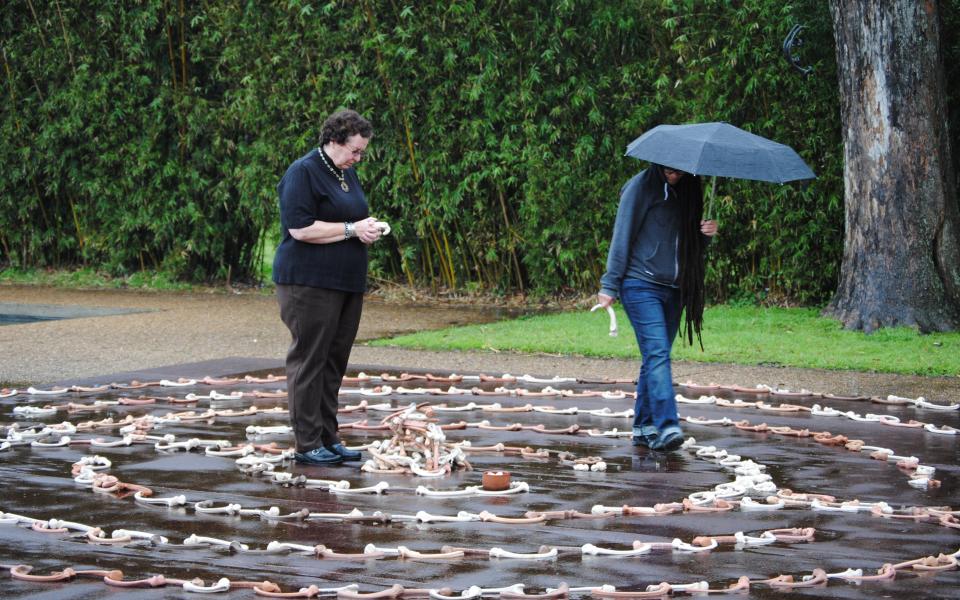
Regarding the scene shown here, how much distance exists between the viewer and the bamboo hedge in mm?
12250

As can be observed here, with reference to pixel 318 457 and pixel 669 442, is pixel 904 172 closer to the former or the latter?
pixel 669 442

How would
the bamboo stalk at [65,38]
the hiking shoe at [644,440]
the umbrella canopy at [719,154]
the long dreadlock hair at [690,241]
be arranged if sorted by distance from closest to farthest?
1. the umbrella canopy at [719,154]
2. the hiking shoe at [644,440]
3. the long dreadlock hair at [690,241]
4. the bamboo stalk at [65,38]

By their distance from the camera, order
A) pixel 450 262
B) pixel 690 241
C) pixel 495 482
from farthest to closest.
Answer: pixel 450 262 → pixel 690 241 → pixel 495 482

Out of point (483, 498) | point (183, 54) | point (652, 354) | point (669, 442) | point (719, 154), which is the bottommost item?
point (483, 498)

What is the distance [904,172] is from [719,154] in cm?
490

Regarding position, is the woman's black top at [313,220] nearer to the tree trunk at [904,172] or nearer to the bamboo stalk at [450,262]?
the tree trunk at [904,172]

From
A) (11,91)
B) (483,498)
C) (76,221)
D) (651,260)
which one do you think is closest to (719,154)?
(651,260)

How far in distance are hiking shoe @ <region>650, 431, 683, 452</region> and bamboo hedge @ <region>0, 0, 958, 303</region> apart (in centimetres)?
444

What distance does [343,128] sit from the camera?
6199 mm

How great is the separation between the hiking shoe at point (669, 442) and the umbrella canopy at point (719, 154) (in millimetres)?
1346

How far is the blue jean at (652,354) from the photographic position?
6.61 meters

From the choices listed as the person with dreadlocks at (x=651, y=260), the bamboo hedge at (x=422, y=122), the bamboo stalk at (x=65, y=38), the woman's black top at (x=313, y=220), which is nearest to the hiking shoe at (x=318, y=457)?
the woman's black top at (x=313, y=220)

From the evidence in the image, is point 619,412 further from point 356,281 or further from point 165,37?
point 165,37

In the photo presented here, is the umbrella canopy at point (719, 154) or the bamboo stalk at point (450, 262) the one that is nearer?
the umbrella canopy at point (719, 154)
